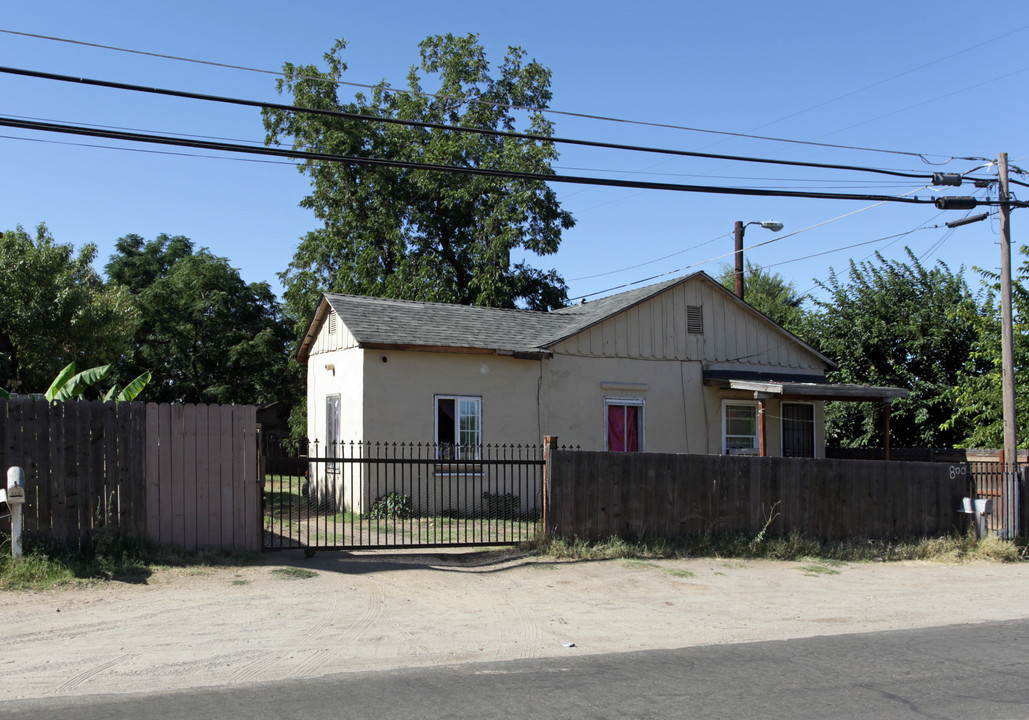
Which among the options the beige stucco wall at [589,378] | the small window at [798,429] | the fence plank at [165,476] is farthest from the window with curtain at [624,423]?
the fence plank at [165,476]

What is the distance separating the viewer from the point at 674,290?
19.7 m

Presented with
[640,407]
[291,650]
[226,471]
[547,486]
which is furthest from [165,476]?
[640,407]

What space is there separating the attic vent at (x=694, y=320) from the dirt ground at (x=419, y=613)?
312 inches

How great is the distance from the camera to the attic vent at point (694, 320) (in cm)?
1989

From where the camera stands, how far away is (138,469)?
10.4 metres

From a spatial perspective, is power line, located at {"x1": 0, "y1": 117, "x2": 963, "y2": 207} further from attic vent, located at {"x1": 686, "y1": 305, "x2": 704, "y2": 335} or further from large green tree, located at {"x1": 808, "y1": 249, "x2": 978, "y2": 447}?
large green tree, located at {"x1": 808, "y1": 249, "x2": 978, "y2": 447}

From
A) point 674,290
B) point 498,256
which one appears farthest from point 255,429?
point 498,256

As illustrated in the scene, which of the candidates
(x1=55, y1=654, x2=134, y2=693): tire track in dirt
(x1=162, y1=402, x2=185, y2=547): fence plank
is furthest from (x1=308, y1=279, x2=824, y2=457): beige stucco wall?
(x1=55, y1=654, x2=134, y2=693): tire track in dirt

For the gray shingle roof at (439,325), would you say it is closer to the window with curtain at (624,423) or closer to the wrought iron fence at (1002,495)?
the window with curtain at (624,423)

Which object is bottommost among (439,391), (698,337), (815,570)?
(815,570)

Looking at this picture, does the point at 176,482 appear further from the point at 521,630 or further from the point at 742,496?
the point at 742,496

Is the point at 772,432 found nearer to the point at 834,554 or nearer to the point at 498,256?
the point at 834,554

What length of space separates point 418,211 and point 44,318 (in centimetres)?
1545

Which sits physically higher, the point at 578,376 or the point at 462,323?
the point at 462,323
